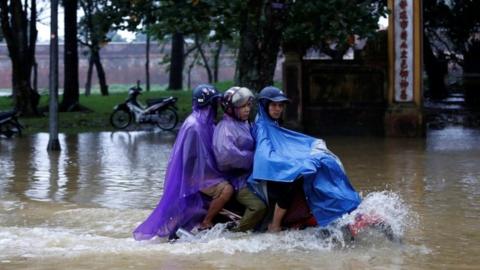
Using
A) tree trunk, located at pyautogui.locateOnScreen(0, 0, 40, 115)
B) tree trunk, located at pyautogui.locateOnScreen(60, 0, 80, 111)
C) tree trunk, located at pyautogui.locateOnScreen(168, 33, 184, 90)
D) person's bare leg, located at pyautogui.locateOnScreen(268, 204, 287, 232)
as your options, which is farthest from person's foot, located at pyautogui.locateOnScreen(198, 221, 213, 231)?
tree trunk, located at pyautogui.locateOnScreen(168, 33, 184, 90)

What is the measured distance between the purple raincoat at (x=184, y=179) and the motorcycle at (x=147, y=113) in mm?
14358

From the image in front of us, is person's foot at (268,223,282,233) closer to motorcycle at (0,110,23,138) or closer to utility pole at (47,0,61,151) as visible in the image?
utility pole at (47,0,61,151)

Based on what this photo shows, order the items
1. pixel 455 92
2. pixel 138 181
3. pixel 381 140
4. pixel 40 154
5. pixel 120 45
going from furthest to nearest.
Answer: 1. pixel 120 45
2. pixel 455 92
3. pixel 381 140
4. pixel 40 154
5. pixel 138 181

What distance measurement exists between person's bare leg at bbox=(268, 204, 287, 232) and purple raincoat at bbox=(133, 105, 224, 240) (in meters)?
0.57

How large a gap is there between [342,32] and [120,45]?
36.0 m

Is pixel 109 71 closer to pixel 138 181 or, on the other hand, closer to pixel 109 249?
pixel 138 181

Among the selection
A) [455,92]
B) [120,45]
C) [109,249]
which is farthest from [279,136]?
[120,45]

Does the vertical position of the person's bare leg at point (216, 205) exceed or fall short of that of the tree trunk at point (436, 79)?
it falls short

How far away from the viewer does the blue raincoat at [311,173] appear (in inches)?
275

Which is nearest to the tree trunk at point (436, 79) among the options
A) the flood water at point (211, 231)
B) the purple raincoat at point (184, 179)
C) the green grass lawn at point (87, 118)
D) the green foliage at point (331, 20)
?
the green grass lawn at point (87, 118)

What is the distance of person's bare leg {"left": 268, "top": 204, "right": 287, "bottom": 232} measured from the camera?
285 inches

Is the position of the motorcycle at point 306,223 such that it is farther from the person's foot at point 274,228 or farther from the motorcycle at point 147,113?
the motorcycle at point 147,113

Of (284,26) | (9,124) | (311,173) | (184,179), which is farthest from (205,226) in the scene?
(9,124)

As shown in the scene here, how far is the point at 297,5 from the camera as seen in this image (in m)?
16.1
